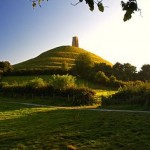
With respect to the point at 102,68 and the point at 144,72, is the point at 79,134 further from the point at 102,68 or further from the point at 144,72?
the point at 144,72

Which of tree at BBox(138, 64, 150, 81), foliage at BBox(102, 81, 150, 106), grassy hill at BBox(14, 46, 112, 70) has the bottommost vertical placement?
foliage at BBox(102, 81, 150, 106)

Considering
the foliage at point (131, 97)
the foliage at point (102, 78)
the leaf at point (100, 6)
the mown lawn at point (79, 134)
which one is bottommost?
the mown lawn at point (79, 134)

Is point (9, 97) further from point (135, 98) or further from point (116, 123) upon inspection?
point (116, 123)

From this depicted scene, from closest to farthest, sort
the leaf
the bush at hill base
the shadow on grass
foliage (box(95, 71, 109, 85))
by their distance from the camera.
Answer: the leaf < the shadow on grass < the bush at hill base < foliage (box(95, 71, 109, 85))

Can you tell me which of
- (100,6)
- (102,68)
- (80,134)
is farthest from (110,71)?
(100,6)

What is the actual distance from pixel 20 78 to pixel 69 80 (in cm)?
4312

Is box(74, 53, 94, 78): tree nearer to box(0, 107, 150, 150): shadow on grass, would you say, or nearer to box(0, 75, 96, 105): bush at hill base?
box(0, 75, 96, 105): bush at hill base

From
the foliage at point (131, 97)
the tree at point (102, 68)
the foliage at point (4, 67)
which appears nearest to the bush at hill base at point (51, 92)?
the foliage at point (131, 97)

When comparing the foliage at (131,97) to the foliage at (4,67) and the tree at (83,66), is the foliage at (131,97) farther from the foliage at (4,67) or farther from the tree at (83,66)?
the foliage at (4,67)

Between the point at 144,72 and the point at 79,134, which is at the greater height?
the point at 144,72

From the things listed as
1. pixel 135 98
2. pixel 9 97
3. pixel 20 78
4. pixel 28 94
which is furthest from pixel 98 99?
pixel 20 78

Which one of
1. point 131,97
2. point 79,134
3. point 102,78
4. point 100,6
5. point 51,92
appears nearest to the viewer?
point 100,6

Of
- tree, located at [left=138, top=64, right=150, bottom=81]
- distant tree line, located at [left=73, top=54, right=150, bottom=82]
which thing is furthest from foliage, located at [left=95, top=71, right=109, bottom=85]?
tree, located at [left=138, top=64, right=150, bottom=81]

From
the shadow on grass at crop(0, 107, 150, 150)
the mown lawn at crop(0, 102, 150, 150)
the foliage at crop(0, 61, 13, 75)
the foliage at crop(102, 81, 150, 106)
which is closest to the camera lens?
the mown lawn at crop(0, 102, 150, 150)
